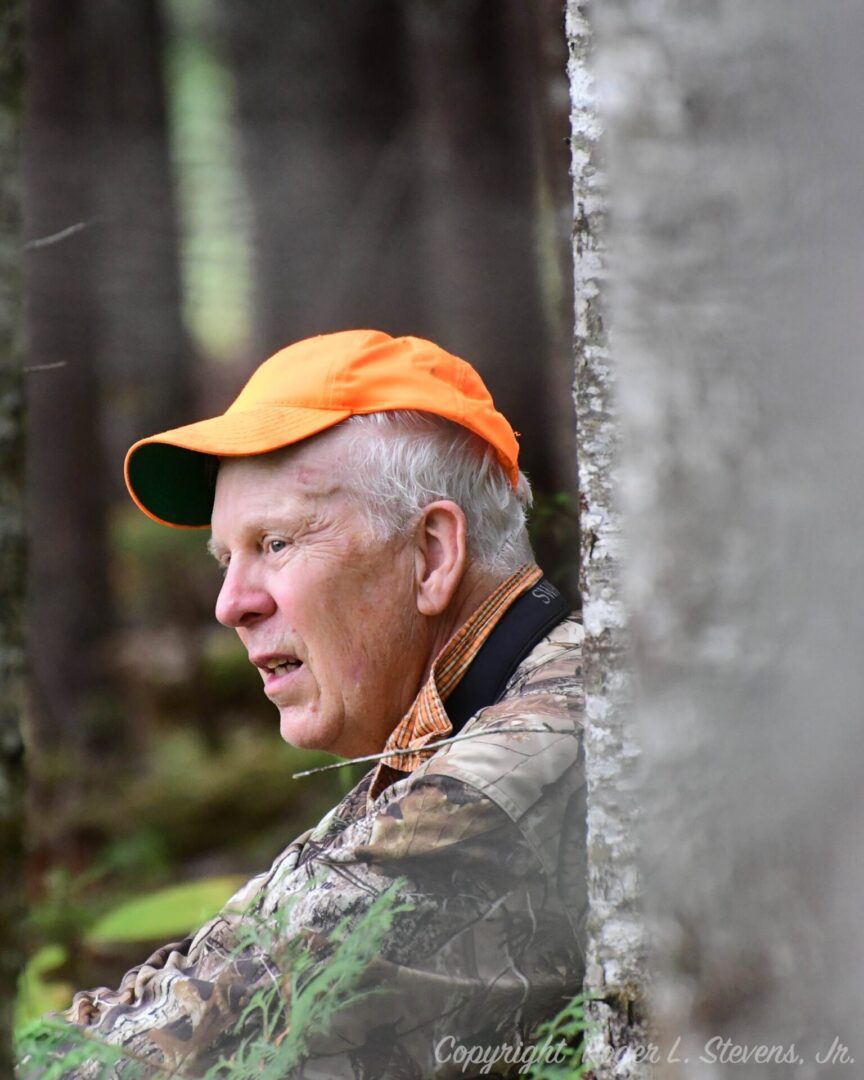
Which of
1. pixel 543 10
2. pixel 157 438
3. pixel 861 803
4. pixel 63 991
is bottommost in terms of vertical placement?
pixel 63 991

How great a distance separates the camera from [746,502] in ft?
4.24

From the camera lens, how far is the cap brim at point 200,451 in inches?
96.1

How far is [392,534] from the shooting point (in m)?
2.45

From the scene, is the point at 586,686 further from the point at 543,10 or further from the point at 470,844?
the point at 543,10

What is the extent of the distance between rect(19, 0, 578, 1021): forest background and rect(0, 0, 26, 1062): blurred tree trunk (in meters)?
4.68

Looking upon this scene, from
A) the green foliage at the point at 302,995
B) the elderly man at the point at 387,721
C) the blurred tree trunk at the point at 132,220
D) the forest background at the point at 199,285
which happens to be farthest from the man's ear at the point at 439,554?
the blurred tree trunk at the point at 132,220

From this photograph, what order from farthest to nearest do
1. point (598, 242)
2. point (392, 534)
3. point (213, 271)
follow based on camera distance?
point (213, 271)
point (392, 534)
point (598, 242)

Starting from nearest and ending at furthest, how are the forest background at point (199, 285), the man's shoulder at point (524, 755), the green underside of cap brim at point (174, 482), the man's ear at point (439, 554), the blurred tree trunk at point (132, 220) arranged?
the man's shoulder at point (524, 755) → the man's ear at point (439, 554) → the green underside of cap brim at point (174, 482) → the forest background at point (199, 285) → the blurred tree trunk at point (132, 220)

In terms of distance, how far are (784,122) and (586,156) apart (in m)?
0.42

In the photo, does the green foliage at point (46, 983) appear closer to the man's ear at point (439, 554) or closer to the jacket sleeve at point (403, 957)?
the man's ear at point (439, 554)

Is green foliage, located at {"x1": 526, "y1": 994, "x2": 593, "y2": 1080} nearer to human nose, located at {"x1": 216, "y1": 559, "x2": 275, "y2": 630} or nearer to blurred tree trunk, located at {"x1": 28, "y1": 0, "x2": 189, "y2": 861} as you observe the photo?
human nose, located at {"x1": 216, "y1": 559, "x2": 275, "y2": 630}

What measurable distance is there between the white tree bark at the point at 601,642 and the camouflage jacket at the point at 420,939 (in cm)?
20

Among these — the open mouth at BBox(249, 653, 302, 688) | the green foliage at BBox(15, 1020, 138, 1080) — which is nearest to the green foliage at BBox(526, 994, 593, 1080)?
the green foliage at BBox(15, 1020, 138, 1080)

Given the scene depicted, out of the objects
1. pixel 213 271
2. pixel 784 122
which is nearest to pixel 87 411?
pixel 213 271
